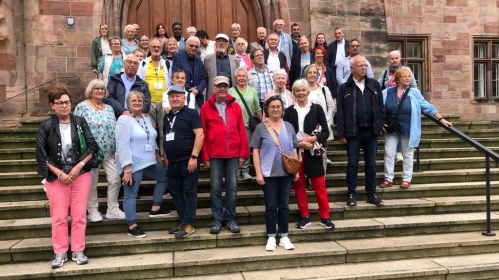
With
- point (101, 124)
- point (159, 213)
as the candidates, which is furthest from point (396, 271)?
point (101, 124)

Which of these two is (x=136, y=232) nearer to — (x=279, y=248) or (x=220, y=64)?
(x=279, y=248)

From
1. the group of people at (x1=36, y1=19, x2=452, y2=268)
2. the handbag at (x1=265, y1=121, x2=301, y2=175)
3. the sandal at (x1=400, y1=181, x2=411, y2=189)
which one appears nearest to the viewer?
the group of people at (x1=36, y1=19, x2=452, y2=268)

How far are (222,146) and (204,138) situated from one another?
0.24 m

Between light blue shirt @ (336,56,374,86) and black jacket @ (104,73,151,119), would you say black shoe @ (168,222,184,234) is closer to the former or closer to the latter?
black jacket @ (104,73,151,119)

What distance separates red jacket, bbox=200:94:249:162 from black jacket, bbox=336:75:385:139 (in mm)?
1342

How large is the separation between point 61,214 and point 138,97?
141 cm

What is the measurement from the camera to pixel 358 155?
16.2 ft

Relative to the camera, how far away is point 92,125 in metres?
4.18

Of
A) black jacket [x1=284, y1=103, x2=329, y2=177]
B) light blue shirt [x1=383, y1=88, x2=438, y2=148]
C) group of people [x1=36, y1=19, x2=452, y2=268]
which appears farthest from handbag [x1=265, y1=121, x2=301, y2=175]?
light blue shirt [x1=383, y1=88, x2=438, y2=148]

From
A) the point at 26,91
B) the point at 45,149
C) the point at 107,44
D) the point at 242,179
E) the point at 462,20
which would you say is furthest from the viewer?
the point at 462,20

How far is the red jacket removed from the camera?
425 centimetres

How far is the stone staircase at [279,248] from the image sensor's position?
3854mm

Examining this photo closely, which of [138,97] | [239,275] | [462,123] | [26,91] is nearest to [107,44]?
[26,91]

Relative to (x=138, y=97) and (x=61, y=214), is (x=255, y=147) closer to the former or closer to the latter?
(x=138, y=97)
